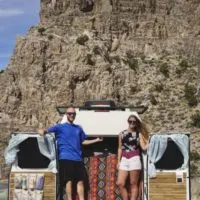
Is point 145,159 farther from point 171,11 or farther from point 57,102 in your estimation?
point 171,11

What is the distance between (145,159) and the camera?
485 inches

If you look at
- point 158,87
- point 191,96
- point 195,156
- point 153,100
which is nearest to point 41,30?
point 158,87

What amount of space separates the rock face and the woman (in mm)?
59853

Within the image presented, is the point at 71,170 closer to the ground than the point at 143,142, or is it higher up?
closer to the ground

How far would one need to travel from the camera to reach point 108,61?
263 feet

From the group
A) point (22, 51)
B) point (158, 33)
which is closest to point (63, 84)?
point (22, 51)

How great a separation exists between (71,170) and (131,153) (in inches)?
43.5

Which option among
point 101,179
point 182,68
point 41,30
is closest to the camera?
point 101,179

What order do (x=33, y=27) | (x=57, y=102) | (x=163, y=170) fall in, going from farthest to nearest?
1. (x=33, y=27)
2. (x=57, y=102)
3. (x=163, y=170)

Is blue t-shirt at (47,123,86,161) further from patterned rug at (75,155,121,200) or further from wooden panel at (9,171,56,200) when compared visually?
patterned rug at (75,155,121,200)

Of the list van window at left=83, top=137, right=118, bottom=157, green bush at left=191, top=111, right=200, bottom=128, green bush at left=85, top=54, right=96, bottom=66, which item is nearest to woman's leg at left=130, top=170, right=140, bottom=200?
van window at left=83, top=137, right=118, bottom=157

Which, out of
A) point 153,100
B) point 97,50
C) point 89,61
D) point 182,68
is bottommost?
point 153,100

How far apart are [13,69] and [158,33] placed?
1861 cm

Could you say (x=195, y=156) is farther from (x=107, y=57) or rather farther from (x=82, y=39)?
(x=82, y=39)
